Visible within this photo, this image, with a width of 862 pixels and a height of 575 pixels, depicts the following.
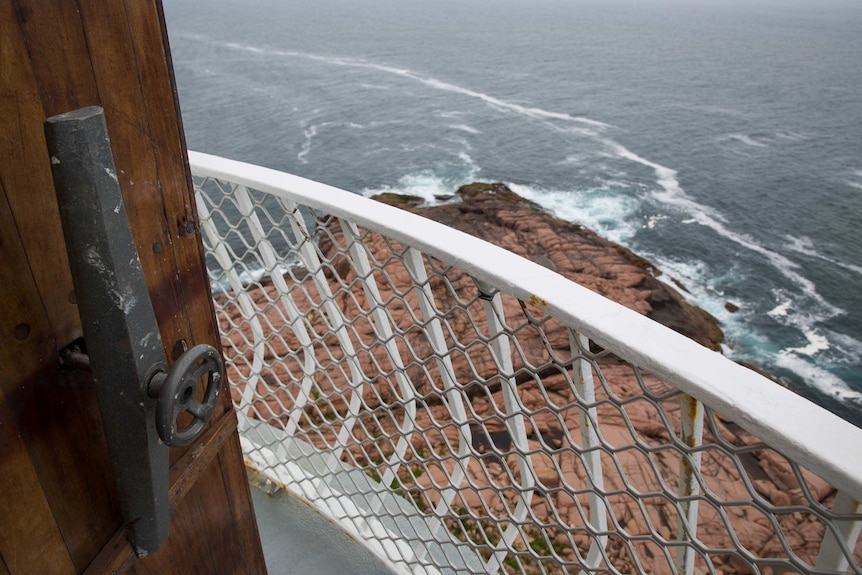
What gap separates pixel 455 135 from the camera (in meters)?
28.0

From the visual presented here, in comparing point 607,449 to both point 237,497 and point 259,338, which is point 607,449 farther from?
point 259,338

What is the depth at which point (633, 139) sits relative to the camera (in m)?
27.7

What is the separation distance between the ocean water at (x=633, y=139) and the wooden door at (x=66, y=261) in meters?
14.6

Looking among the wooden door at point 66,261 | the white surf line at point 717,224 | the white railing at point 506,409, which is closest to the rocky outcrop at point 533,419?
the white railing at point 506,409

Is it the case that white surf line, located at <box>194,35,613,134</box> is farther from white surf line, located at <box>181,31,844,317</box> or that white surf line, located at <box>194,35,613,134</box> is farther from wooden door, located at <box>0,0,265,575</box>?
wooden door, located at <box>0,0,265,575</box>

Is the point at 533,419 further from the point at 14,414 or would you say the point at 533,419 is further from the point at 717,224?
the point at 717,224

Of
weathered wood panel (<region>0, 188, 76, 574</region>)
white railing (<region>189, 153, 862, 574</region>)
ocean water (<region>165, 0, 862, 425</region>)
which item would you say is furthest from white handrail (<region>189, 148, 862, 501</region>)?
ocean water (<region>165, 0, 862, 425</region>)

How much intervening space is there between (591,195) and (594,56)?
3149 cm

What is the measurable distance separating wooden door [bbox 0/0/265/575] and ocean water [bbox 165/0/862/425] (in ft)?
47.8

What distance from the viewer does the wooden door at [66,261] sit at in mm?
806

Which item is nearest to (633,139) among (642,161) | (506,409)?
(642,161)

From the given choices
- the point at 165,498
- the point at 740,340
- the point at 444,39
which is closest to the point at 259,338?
the point at 165,498

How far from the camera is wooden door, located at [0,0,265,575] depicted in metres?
0.81

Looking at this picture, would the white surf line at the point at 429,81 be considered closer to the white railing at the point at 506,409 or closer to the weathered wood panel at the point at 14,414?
the white railing at the point at 506,409
